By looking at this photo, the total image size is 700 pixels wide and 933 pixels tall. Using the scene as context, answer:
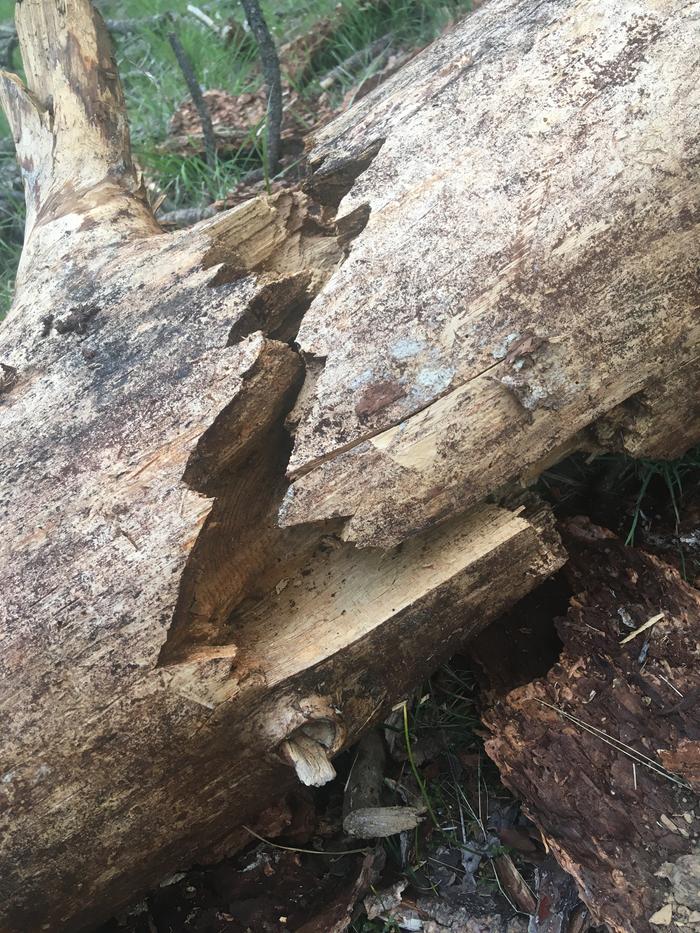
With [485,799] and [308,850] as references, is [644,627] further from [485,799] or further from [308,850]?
[308,850]

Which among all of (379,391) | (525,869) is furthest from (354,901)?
(379,391)

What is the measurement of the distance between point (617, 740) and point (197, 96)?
3.35m

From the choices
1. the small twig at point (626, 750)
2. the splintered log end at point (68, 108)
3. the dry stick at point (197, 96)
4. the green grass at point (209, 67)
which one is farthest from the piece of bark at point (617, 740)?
the dry stick at point (197, 96)

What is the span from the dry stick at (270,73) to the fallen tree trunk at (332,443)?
1.61m

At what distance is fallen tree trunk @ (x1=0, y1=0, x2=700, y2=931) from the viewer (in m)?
1.72

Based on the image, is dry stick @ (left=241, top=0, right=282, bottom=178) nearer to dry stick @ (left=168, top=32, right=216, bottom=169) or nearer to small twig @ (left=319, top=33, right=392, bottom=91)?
dry stick @ (left=168, top=32, right=216, bottom=169)

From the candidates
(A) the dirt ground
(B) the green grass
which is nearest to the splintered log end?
(B) the green grass

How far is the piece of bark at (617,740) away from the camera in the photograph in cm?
173

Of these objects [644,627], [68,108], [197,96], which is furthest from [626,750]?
[197,96]

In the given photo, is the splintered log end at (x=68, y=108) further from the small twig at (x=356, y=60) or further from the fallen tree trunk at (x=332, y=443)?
the small twig at (x=356, y=60)

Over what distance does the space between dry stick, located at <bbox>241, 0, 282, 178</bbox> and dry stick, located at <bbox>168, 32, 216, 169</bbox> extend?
1.17 feet

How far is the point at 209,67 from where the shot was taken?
4422 millimetres

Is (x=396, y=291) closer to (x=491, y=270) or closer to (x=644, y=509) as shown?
(x=491, y=270)

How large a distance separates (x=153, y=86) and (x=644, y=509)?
153 inches
